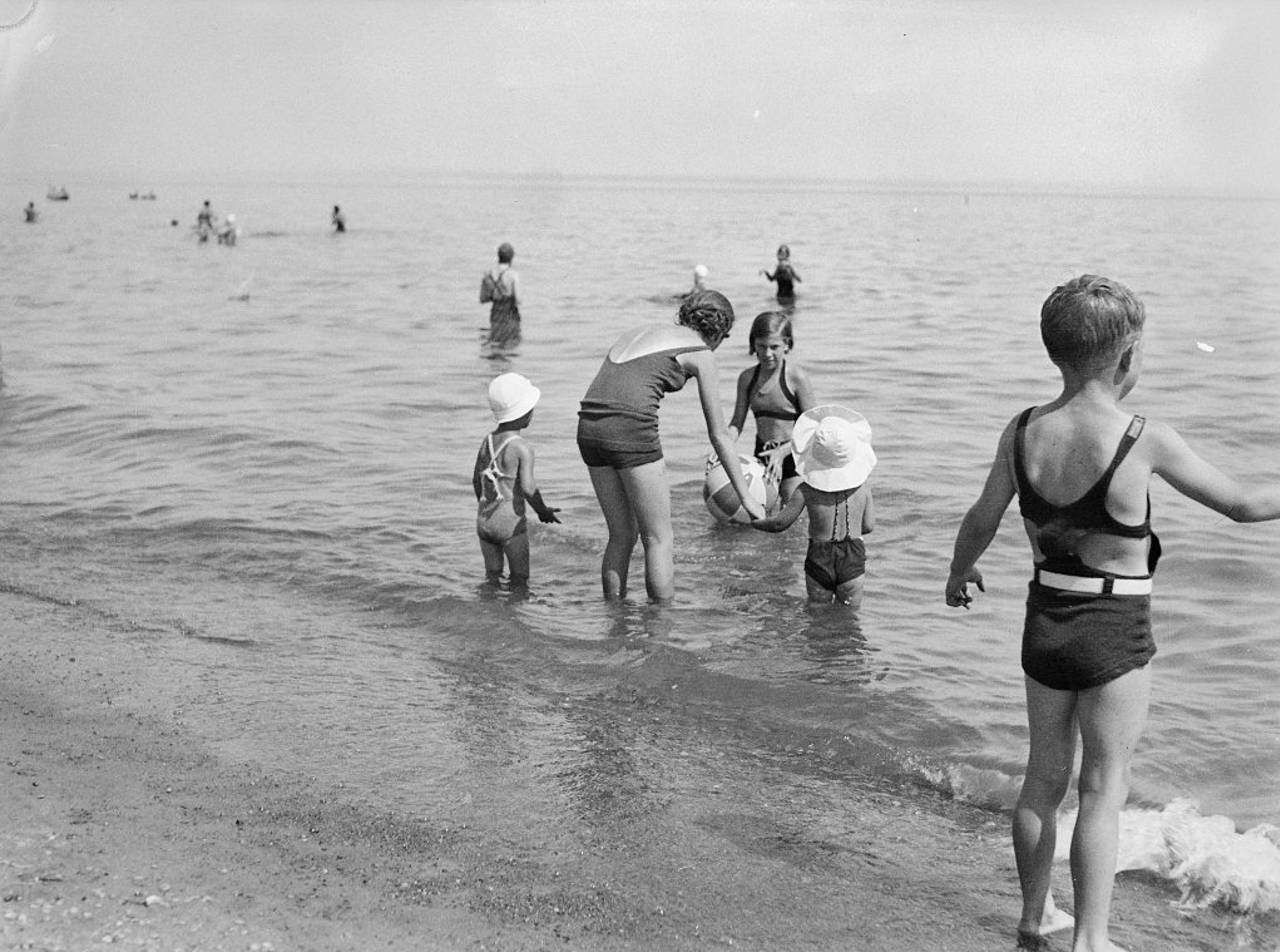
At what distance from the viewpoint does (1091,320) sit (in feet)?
11.4

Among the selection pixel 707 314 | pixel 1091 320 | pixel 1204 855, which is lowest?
pixel 1204 855

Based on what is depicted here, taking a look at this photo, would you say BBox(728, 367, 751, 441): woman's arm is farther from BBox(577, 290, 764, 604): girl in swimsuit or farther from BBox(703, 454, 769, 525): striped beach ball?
BBox(577, 290, 764, 604): girl in swimsuit

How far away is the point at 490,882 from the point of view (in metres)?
4.13

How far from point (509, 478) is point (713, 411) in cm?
138

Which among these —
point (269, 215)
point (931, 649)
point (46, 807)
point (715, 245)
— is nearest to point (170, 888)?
point (46, 807)

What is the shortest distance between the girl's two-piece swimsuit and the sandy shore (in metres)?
0.94

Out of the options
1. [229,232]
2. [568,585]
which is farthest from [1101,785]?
[229,232]

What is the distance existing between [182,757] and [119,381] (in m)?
12.3

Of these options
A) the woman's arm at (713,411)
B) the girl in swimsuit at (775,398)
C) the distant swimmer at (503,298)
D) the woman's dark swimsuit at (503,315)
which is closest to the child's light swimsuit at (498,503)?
the woman's arm at (713,411)

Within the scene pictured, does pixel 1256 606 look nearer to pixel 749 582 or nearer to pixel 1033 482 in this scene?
pixel 749 582

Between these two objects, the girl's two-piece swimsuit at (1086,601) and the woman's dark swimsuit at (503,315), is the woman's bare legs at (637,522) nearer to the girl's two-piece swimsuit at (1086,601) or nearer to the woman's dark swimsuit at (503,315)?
the girl's two-piece swimsuit at (1086,601)

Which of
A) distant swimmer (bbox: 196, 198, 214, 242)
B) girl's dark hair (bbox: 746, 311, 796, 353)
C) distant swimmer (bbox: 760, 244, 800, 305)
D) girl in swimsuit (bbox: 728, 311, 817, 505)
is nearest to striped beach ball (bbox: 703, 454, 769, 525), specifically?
girl in swimsuit (bbox: 728, 311, 817, 505)

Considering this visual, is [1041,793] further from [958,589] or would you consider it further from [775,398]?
[775,398]

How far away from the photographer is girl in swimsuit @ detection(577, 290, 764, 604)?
6750mm
